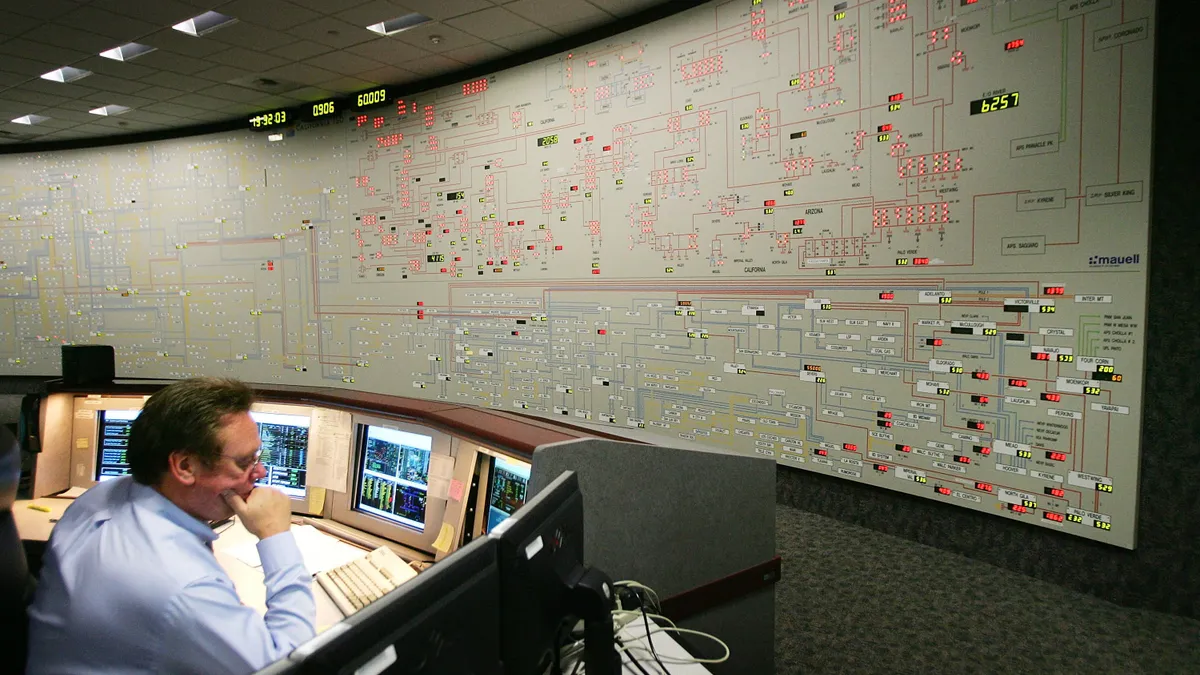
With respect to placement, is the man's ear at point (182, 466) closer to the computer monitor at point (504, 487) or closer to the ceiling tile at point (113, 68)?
the computer monitor at point (504, 487)

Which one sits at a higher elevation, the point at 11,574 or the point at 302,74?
the point at 302,74

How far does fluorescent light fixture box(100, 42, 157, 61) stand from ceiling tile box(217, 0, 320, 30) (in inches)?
41.6

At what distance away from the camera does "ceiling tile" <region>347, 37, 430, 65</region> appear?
4.11 meters

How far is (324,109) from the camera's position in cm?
529

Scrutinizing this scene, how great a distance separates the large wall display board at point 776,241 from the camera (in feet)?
7.59

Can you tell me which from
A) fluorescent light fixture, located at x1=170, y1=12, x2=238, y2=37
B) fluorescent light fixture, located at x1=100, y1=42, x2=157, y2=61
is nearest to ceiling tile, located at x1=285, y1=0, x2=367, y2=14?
fluorescent light fixture, located at x1=170, y1=12, x2=238, y2=37

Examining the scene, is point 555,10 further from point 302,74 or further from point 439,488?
point 439,488

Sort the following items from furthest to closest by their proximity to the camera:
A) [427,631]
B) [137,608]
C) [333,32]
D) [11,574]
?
[333,32] < [11,574] < [137,608] < [427,631]

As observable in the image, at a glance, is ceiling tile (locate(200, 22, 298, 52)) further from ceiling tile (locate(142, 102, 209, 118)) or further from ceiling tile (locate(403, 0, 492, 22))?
ceiling tile (locate(142, 102, 209, 118))

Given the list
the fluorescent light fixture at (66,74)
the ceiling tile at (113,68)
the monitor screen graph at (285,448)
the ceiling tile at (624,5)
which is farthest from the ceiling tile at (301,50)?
the monitor screen graph at (285,448)

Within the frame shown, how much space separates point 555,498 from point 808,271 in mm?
2357

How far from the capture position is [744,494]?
68.2 inches

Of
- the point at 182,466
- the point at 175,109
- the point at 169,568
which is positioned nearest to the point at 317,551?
the point at 182,466

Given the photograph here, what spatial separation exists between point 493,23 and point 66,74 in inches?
139
